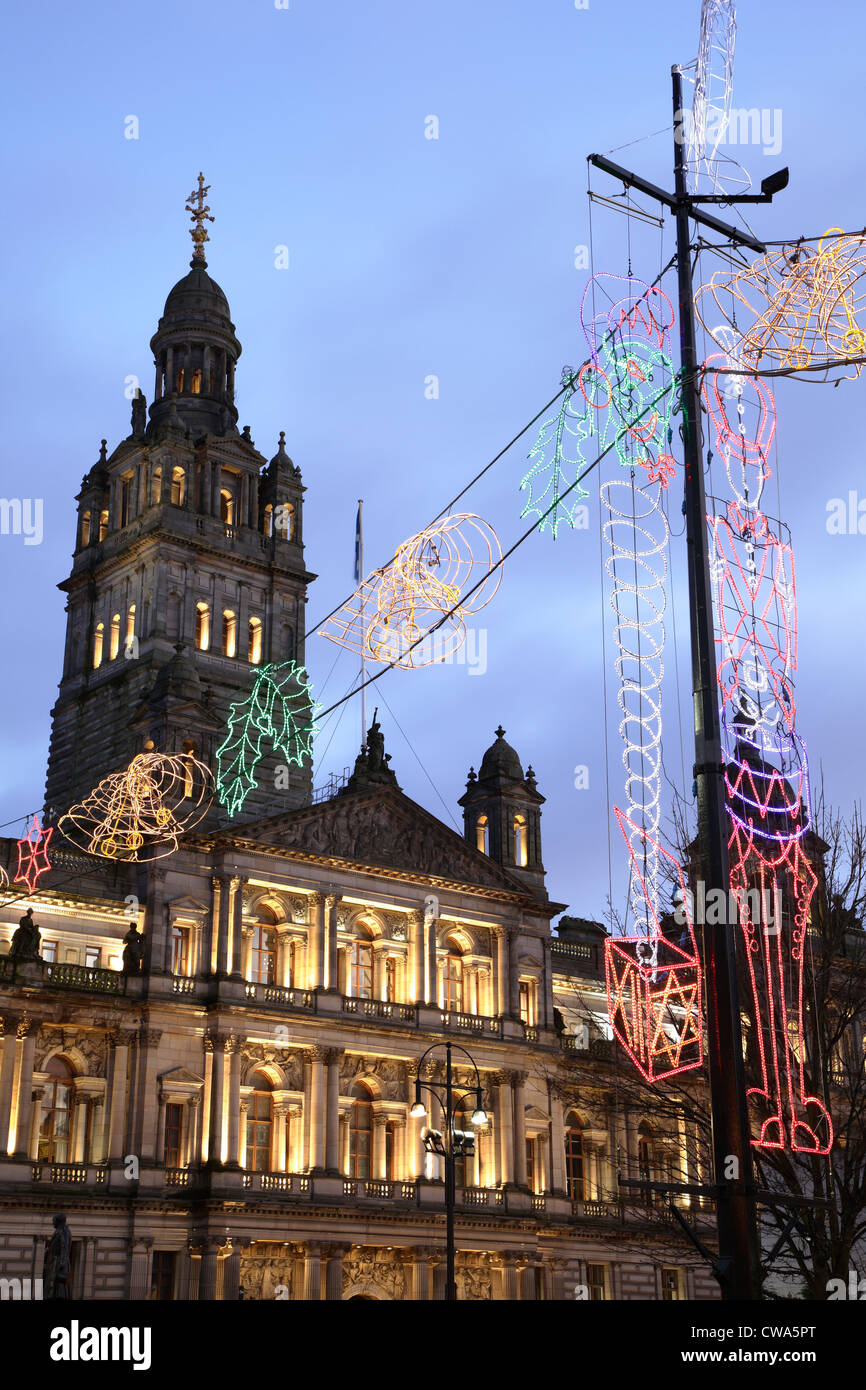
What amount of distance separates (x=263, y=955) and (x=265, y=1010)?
255 cm

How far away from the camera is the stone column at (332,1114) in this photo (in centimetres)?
5166

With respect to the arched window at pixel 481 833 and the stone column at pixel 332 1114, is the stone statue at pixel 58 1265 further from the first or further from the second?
the arched window at pixel 481 833

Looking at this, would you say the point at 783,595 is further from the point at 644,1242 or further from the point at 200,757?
the point at 644,1242

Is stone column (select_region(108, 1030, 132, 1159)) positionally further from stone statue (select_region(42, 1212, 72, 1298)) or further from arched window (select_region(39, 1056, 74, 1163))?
stone statue (select_region(42, 1212, 72, 1298))

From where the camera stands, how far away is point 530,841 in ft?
207

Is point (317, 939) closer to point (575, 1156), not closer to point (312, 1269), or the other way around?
point (312, 1269)

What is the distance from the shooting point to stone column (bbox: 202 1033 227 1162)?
49438 mm

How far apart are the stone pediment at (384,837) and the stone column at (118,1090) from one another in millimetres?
7896

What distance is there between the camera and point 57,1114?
4856cm

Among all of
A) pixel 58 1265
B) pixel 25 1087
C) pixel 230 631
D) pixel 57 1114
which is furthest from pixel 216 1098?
pixel 58 1265

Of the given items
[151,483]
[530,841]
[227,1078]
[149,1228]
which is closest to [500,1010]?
[530,841]

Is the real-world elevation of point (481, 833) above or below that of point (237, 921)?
above

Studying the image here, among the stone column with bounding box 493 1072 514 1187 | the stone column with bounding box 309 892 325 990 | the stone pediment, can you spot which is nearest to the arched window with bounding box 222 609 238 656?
the stone pediment
